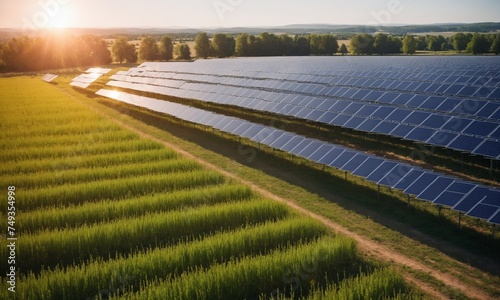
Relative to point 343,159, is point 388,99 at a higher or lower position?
higher

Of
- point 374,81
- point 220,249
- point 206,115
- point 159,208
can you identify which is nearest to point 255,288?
point 220,249

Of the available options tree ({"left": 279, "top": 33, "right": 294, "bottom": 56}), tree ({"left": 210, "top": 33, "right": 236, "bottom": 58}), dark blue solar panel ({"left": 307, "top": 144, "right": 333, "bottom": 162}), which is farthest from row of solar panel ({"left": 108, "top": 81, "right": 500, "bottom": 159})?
tree ({"left": 210, "top": 33, "right": 236, "bottom": 58})

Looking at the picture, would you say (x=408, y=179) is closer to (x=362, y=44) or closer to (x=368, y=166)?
(x=368, y=166)

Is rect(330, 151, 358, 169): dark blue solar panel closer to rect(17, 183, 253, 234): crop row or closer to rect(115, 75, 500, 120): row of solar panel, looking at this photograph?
rect(17, 183, 253, 234): crop row

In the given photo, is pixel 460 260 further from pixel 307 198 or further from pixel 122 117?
pixel 122 117

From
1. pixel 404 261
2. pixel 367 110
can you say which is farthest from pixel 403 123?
pixel 404 261

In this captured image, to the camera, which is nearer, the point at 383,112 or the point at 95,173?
the point at 95,173
